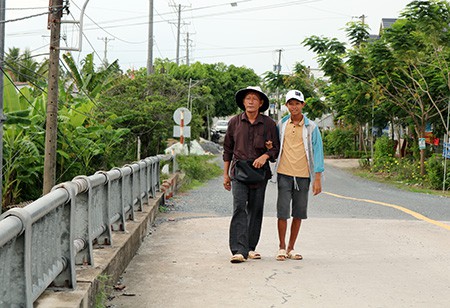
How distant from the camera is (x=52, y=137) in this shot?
13.1 metres

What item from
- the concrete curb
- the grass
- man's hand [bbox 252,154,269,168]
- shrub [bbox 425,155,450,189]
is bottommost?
the grass

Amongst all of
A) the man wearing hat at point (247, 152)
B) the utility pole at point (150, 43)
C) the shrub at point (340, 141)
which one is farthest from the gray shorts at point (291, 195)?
the shrub at point (340, 141)

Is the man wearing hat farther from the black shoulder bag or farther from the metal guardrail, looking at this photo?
the metal guardrail

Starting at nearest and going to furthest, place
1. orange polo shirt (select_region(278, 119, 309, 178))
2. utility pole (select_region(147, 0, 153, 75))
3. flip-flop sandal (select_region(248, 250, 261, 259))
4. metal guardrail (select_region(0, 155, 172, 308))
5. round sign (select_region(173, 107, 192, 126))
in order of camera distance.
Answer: metal guardrail (select_region(0, 155, 172, 308))
orange polo shirt (select_region(278, 119, 309, 178))
flip-flop sandal (select_region(248, 250, 261, 259))
round sign (select_region(173, 107, 192, 126))
utility pole (select_region(147, 0, 153, 75))

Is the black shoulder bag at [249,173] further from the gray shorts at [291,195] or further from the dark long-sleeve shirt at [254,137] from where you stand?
the gray shorts at [291,195]

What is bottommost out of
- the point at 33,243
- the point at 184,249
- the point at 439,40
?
the point at 184,249

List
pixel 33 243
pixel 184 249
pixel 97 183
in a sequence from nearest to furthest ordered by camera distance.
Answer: pixel 33 243 < pixel 97 183 < pixel 184 249

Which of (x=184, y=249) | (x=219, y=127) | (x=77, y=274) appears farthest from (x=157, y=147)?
(x=219, y=127)

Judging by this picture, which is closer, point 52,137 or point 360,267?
point 360,267

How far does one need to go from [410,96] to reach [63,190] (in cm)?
2511

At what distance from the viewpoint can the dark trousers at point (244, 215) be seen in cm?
809

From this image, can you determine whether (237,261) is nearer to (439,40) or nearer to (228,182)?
(228,182)

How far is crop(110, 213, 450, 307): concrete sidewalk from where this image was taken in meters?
6.33

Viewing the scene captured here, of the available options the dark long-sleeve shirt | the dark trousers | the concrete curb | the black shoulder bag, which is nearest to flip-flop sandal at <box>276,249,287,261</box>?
the dark trousers
